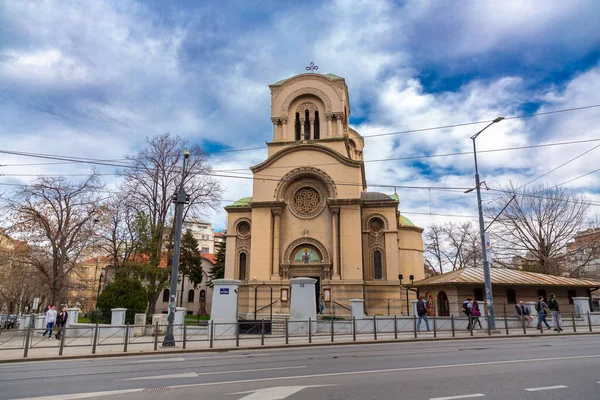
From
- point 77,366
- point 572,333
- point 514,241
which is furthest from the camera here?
point 514,241

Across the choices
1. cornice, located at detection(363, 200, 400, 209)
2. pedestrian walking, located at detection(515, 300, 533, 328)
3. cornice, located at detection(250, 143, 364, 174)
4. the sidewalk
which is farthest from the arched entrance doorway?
cornice, located at detection(250, 143, 364, 174)

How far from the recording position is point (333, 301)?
31.5 meters

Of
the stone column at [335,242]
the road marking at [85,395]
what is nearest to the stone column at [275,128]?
the stone column at [335,242]

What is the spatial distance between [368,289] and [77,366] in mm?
24941

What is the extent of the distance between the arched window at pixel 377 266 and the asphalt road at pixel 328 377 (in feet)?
72.2

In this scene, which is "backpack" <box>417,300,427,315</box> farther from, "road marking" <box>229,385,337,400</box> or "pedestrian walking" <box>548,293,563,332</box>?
"road marking" <box>229,385,337,400</box>

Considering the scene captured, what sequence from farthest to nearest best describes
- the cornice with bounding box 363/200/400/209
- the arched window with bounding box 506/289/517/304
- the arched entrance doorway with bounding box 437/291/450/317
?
1. the cornice with bounding box 363/200/400/209
2. the arched entrance doorway with bounding box 437/291/450/317
3. the arched window with bounding box 506/289/517/304

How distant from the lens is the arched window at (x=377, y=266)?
3400 cm

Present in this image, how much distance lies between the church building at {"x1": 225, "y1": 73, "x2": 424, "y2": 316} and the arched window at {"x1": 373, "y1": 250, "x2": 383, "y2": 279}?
0.08 metres

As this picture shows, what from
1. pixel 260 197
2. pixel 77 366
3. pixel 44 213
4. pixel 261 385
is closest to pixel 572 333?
pixel 261 385

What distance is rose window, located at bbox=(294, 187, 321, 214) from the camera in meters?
35.5

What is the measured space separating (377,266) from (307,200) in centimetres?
823

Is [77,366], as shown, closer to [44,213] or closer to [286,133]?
[44,213]

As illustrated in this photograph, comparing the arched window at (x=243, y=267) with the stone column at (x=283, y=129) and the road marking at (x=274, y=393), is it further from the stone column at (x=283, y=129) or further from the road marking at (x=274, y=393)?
the road marking at (x=274, y=393)
